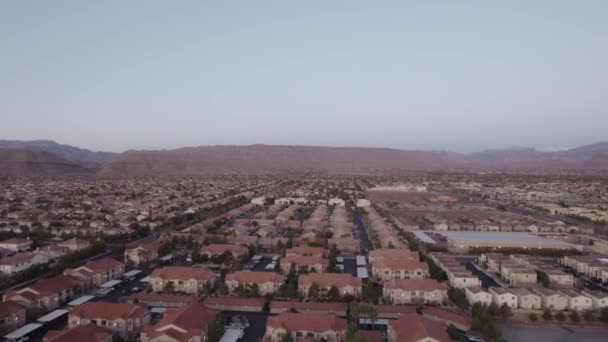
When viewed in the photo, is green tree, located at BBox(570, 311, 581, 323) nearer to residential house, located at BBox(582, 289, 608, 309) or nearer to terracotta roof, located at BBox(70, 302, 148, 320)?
residential house, located at BBox(582, 289, 608, 309)

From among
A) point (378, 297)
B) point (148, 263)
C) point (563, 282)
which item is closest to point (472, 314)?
point (378, 297)

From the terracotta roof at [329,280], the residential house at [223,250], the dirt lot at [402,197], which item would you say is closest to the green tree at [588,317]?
the terracotta roof at [329,280]

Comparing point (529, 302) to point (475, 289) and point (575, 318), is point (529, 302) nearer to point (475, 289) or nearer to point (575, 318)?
point (575, 318)

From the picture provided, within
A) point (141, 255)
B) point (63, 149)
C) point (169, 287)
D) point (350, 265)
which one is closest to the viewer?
point (169, 287)

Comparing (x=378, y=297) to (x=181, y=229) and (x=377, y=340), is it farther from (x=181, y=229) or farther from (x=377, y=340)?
(x=181, y=229)

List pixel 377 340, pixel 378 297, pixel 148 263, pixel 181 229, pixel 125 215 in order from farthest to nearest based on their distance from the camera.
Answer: pixel 125 215 < pixel 181 229 < pixel 148 263 < pixel 378 297 < pixel 377 340

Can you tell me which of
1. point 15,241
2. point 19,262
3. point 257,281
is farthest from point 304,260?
point 15,241

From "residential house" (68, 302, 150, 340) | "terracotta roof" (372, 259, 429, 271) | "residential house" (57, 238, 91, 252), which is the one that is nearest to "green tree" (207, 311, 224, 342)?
"residential house" (68, 302, 150, 340)
